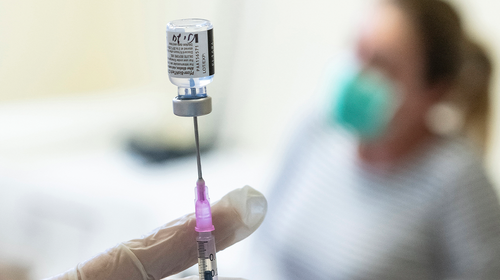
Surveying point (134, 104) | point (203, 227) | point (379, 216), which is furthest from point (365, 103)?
point (134, 104)

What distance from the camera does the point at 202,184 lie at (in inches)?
25.7

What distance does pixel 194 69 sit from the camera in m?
0.61

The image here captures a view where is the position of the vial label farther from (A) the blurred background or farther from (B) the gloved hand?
(A) the blurred background

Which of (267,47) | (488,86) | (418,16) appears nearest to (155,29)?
(267,47)

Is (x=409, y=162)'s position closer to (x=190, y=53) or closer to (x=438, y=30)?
(x=438, y=30)

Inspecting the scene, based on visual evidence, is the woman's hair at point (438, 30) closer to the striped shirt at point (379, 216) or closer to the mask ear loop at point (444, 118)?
the mask ear loop at point (444, 118)

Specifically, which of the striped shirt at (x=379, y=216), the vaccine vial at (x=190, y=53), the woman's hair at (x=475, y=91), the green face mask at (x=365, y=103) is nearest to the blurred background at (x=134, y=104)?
the striped shirt at (x=379, y=216)

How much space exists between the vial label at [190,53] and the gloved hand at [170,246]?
0.78 ft

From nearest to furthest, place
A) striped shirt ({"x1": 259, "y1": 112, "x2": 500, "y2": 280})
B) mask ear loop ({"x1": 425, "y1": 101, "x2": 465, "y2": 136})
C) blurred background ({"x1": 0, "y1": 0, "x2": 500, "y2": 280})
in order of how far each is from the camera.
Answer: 1. striped shirt ({"x1": 259, "y1": 112, "x2": 500, "y2": 280})
2. mask ear loop ({"x1": 425, "y1": 101, "x2": 465, "y2": 136})
3. blurred background ({"x1": 0, "y1": 0, "x2": 500, "y2": 280})

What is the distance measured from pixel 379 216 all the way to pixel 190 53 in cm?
94

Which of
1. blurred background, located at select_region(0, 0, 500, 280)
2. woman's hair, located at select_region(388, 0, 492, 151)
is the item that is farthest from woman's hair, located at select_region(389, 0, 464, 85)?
blurred background, located at select_region(0, 0, 500, 280)

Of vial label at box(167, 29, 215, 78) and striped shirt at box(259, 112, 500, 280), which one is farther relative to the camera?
striped shirt at box(259, 112, 500, 280)

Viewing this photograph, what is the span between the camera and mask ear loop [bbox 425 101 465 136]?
4.03 feet

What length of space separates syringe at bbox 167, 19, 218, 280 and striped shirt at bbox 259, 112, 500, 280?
2.63ft
